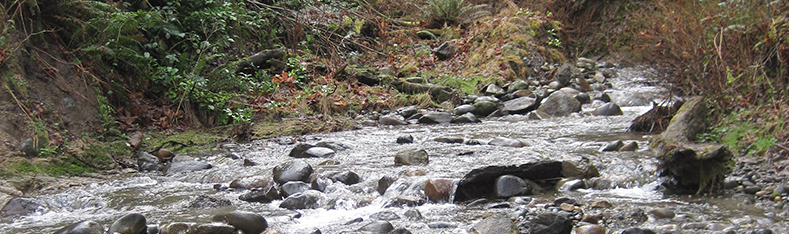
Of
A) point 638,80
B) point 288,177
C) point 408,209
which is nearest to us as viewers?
point 408,209

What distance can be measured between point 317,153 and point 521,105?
3899 millimetres

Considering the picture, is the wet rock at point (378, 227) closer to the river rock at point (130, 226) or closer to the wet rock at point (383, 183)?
the wet rock at point (383, 183)

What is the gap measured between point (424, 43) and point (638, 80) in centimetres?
447

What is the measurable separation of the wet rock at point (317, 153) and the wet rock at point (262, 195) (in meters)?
1.43

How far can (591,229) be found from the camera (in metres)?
2.85

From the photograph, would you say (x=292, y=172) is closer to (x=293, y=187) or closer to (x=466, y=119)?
(x=293, y=187)

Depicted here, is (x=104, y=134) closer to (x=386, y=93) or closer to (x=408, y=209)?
(x=408, y=209)

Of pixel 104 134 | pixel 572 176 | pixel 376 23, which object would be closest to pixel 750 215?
pixel 572 176

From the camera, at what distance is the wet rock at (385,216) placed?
326 centimetres

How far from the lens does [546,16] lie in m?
12.6

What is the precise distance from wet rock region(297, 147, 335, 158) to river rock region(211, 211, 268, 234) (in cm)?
215

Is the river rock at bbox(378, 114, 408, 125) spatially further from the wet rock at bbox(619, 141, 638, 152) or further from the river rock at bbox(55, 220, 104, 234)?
the river rock at bbox(55, 220, 104, 234)

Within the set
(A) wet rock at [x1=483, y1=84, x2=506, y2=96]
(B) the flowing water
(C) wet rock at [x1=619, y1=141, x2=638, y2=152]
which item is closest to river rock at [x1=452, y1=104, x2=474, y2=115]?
(A) wet rock at [x1=483, y1=84, x2=506, y2=96]

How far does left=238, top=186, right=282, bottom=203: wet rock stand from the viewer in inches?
149
